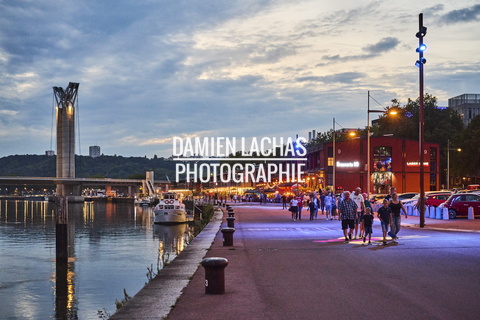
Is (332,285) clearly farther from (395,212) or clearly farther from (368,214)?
(395,212)

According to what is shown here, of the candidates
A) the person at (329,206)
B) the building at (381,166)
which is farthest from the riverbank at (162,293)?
the building at (381,166)

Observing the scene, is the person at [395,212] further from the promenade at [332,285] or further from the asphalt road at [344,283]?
the promenade at [332,285]

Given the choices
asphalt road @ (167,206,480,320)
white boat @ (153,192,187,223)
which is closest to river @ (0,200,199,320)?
asphalt road @ (167,206,480,320)

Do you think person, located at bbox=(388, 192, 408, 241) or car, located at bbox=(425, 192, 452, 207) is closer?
person, located at bbox=(388, 192, 408, 241)

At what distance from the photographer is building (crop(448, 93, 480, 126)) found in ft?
529

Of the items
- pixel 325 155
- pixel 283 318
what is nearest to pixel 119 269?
pixel 283 318

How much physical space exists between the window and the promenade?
64560 millimetres

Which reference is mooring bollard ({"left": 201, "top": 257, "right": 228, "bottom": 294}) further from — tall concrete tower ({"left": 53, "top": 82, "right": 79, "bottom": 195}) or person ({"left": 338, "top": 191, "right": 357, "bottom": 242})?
tall concrete tower ({"left": 53, "top": 82, "right": 79, "bottom": 195})

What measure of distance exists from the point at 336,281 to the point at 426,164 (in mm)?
76970

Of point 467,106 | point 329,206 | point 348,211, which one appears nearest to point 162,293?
point 348,211

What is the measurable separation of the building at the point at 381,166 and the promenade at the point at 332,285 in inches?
2491

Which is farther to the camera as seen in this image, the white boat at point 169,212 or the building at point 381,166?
the building at point 381,166

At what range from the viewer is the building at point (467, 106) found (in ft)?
529

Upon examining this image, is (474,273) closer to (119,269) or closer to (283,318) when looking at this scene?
(283,318)
